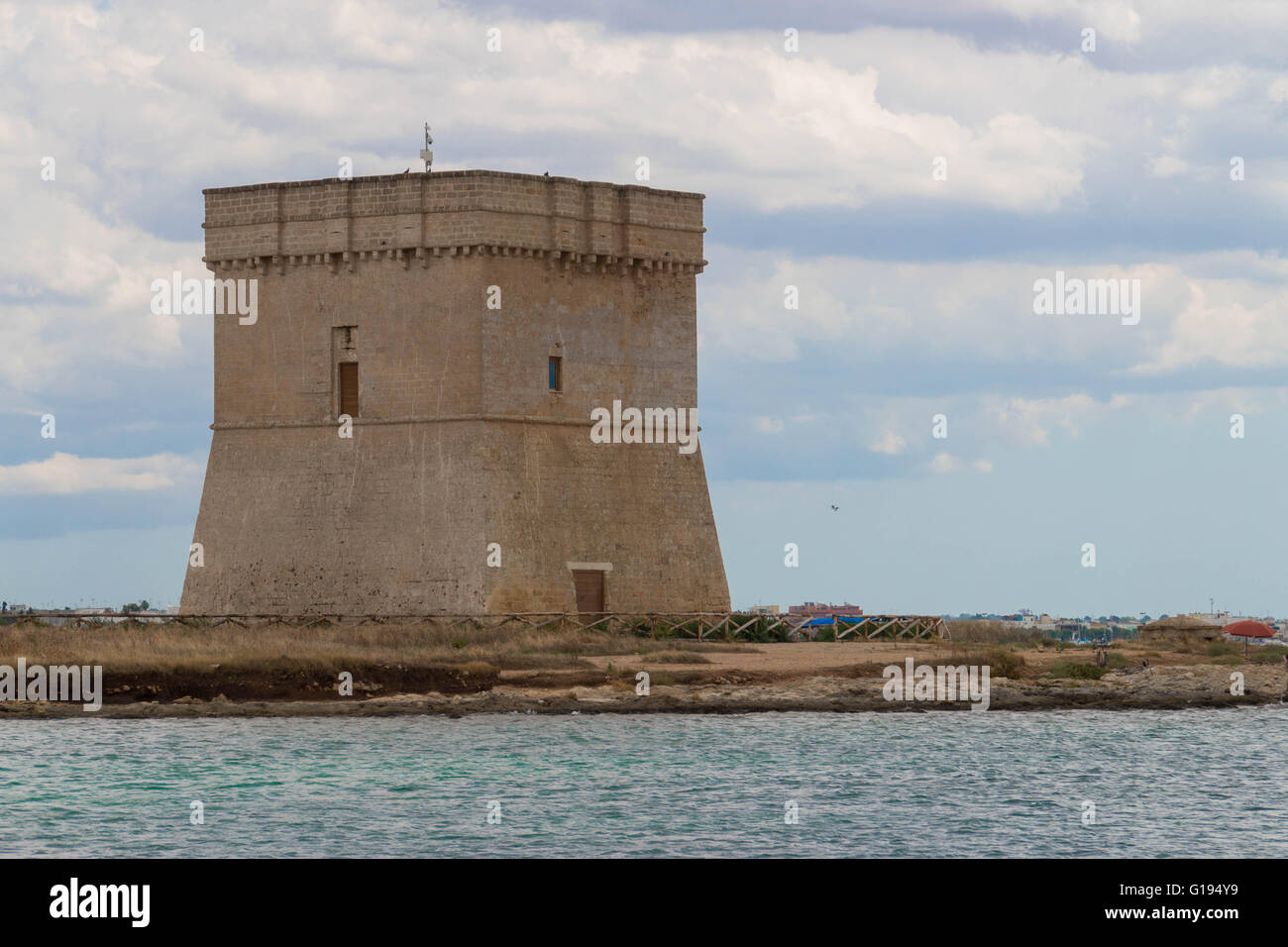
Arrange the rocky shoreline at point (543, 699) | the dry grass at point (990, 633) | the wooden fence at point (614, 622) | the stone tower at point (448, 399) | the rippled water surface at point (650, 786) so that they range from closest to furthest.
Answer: the rippled water surface at point (650, 786) < the rocky shoreline at point (543, 699) < the wooden fence at point (614, 622) < the stone tower at point (448, 399) < the dry grass at point (990, 633)

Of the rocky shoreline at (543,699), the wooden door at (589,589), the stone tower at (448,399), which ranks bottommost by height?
the rocky shoreline at (543,699)

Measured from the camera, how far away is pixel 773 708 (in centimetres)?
3052

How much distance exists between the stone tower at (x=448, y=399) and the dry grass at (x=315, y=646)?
167 cm

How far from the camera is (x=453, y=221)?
117 feet

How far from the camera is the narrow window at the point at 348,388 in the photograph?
37031mm

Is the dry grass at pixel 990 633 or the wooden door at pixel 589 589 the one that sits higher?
the wooden door at pixel 589 589

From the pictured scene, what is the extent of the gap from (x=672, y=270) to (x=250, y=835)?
20860 mm

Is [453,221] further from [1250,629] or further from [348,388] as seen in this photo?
[1250,629]

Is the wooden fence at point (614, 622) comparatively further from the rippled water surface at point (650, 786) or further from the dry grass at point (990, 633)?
the rippled water surface at point (650, 786)

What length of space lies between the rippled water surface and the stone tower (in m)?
6.67

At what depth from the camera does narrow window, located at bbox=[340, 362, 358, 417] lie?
121 ft

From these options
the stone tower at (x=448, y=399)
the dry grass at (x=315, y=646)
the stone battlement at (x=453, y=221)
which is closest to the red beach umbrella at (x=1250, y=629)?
the dry grass at (x=315, y=646)
